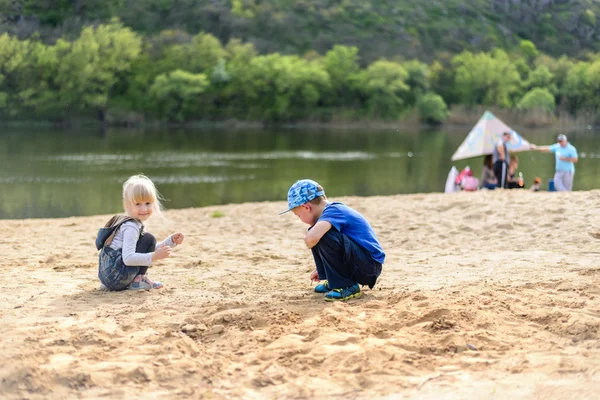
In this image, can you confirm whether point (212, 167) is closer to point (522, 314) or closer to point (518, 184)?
point (518, 184)

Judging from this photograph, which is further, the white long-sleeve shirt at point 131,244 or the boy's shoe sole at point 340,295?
the white long-sleeve shirt at point 131,244

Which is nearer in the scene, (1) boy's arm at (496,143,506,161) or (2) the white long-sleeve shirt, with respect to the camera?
(2) the white long-sleeve shirt

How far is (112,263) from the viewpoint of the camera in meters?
6.34

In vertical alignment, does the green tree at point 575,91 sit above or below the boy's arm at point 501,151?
above

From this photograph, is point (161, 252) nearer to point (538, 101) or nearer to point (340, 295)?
point (340, 295)

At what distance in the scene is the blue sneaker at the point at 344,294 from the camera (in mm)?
5867

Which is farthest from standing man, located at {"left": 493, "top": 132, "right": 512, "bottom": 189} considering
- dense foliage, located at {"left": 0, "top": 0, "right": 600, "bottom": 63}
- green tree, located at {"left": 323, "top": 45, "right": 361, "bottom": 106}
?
dense foliage, located at {"left": 0, "top": 0, "right": 600, "bottom": 63}

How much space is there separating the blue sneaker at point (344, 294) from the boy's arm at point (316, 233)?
55cm

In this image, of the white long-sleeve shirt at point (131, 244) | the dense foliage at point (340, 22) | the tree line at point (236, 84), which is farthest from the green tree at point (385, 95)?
the white long-sleeve shirt at point (131, 244)

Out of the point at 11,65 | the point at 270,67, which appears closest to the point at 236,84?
the point at 270,67

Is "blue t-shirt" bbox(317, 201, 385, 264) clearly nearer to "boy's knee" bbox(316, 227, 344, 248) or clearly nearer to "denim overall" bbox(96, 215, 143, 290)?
"boy's knee" bbox(316, 227, 344, 248)

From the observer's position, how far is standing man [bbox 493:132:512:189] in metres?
17.0

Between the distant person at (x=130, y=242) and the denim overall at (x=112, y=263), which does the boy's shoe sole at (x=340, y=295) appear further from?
the denim overall at (x=112, y=263)

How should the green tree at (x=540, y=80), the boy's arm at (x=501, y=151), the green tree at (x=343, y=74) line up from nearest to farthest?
the boy's arm at (x=501, y=151) < the green tree at (x=343, y=74) < the green tree at (x=540, y=80)
